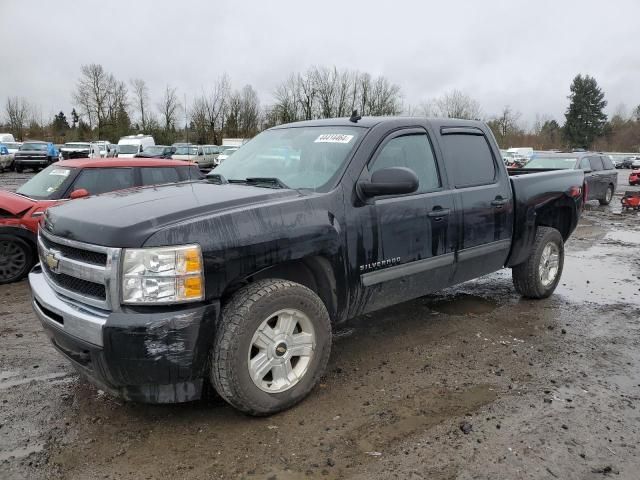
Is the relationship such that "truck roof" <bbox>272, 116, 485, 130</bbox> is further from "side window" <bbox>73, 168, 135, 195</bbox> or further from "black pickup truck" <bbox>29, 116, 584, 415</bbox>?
"side window" <bbox>73, 168, 135, 195</bbox>

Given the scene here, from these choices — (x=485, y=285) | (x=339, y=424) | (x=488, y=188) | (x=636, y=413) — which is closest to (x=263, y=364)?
(x=339, y=424)

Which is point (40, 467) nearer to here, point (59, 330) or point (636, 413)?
point (59, 330)

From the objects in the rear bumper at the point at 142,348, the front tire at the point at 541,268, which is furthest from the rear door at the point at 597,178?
the rear bumper at the point at 142,348

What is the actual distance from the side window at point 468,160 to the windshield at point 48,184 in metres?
5.24

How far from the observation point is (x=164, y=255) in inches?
107

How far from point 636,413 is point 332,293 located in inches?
82.1

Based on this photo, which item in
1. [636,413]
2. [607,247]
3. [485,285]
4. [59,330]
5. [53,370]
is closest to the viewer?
[59,330]

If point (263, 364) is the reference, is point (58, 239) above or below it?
above

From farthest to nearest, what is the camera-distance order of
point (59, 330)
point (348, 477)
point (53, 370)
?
point (53, 370) → point (59, 330) → point (348, 477)

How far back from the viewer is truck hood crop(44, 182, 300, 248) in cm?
276

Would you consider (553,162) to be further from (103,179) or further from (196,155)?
(196,155)

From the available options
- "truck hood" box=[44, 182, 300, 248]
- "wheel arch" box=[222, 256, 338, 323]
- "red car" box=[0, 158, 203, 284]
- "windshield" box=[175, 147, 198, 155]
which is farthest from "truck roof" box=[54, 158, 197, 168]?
"windshield" box=[175, 147, 198, 155]

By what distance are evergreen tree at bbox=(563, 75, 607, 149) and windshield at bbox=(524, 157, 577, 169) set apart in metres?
73.9

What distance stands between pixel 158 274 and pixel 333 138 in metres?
1.88
